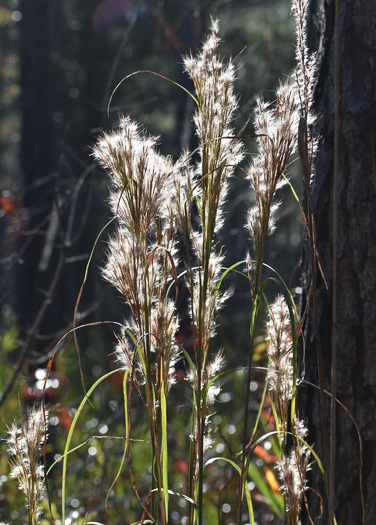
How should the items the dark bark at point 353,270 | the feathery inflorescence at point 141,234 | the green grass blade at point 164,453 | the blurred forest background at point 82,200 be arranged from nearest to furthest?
the feathery inflorescence at point 141,234 → the green grass blade at point 164,453 → the dark bark at point 353,270 → the blurred forest background at point 82,200

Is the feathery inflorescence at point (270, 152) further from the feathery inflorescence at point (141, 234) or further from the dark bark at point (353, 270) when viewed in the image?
the dark bark at point (353, 270)

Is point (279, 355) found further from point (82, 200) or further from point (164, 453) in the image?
point (82, 200)

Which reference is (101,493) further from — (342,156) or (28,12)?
(28,12)

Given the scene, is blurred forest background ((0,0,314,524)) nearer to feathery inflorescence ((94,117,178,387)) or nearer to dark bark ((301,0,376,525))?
dark bark ((301,0,376,525))

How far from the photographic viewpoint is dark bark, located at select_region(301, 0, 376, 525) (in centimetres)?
175

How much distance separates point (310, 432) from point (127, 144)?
3.31 ft

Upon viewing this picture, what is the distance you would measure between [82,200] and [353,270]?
13111 mm

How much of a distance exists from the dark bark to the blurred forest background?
21 cm

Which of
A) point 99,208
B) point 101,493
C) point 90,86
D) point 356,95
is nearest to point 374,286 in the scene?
point 356,95

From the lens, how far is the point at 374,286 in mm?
1745

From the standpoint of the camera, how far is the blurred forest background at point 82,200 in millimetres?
3379

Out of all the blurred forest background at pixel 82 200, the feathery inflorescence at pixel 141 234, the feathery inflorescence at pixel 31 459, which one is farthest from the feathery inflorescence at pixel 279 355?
the blurred forest background at pixel 82 200

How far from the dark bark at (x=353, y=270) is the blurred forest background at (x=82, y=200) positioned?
211 mm

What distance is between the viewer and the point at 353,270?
1.77 metres
